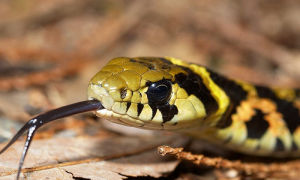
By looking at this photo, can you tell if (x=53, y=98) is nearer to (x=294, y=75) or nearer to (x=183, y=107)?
(x=183, y=107)

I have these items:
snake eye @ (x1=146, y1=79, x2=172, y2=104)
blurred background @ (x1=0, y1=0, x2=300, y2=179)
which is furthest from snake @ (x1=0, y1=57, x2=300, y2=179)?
blurred background @ (x1=0, y1=0, x2=300, y2=179)

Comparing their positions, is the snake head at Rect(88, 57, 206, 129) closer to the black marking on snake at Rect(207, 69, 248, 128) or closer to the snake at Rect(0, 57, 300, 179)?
the snake at Rect(0, 57, 300, 179)

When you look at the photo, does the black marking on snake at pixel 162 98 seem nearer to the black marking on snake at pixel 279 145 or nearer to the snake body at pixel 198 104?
the snake body at pixel 198 104

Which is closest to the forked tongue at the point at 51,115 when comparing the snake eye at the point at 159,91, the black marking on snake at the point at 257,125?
the snake eye at the point at 159,91

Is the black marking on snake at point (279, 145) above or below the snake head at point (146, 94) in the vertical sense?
below

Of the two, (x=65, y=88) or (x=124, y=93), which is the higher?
(x=65, y=88)

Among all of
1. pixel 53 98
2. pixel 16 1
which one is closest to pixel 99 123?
pixel 53 98

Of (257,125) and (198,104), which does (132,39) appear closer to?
(257,125)
